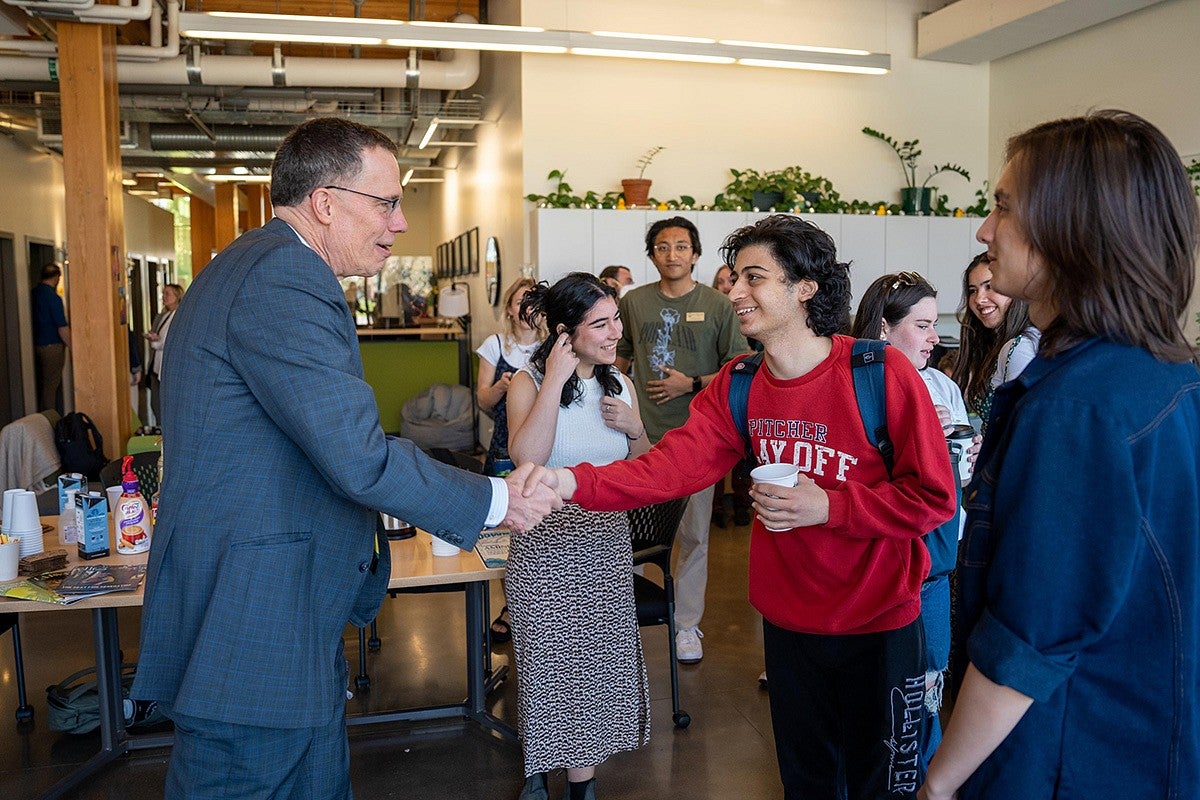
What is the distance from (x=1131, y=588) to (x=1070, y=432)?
21 cm

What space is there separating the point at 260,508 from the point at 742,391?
1.10 m

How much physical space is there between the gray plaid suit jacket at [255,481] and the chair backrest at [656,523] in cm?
189

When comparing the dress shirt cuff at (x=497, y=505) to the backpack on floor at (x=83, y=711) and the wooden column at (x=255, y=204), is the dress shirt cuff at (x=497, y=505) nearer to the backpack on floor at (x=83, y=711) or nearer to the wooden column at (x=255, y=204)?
the backpack on floor at (x=83, y=711)

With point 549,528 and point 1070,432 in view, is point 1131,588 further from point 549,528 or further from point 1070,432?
point 549,528

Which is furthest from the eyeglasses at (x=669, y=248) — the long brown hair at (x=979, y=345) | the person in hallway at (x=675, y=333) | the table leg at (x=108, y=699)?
the table leg at (x=108, y=699)

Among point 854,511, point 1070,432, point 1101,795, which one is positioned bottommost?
point 1101,795

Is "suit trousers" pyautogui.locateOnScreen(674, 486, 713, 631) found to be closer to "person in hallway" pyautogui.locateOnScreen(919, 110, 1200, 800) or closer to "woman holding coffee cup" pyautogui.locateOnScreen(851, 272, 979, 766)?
"woman holding coffee cup" pyautogui.locateOnScreen(851, 272, 979, 766)

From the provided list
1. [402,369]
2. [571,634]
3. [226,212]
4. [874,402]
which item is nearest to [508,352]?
[571,634]

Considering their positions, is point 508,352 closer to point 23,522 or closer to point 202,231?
point 23,522

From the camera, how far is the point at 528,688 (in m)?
2.76

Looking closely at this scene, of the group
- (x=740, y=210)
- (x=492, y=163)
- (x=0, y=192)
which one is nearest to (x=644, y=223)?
(x=740, y=210)

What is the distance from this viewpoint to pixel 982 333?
11.5 feet

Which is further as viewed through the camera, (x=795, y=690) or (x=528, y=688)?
(x=528, y=688)

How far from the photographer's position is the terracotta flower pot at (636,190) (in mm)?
7680
